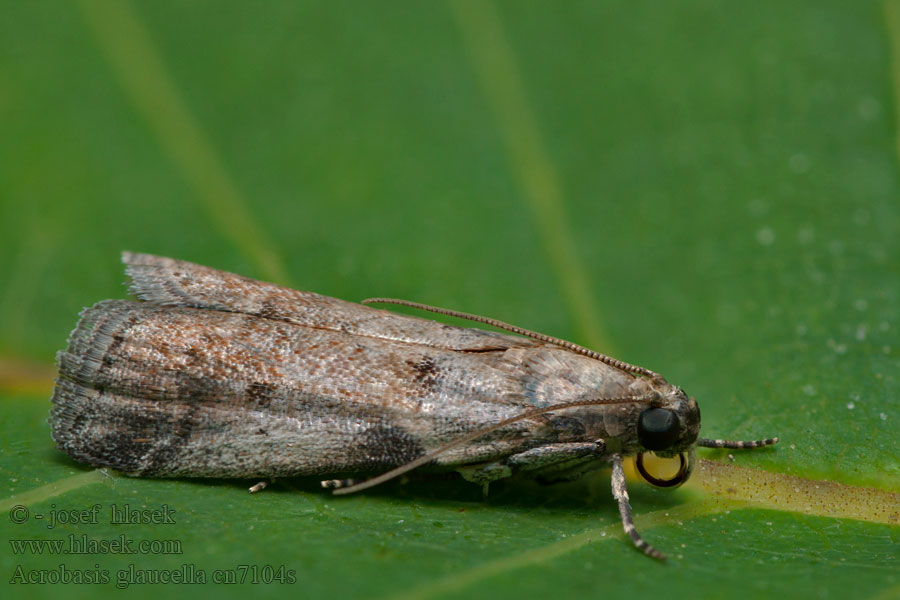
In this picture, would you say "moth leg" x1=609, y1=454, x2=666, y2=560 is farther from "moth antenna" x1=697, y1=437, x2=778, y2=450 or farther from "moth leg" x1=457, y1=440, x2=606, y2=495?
"moth antenna" x1=697, y1=437, x2=778, y2=450

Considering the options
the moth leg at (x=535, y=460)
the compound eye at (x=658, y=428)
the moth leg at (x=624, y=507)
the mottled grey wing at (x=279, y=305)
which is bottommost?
the moth leg at (x=624, y=507)

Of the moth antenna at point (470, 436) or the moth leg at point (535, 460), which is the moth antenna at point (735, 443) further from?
the moth leg at point (535, 460)

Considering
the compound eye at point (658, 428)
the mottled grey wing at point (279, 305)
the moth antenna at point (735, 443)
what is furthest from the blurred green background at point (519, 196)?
the mottled grey wing at point (279, 305)

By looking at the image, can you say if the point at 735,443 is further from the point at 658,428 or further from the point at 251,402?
the point at 251,402

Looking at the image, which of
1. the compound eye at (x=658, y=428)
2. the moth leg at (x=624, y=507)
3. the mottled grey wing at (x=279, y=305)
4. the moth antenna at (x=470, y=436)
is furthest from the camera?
the mottled grey wing at (x=279, y=305)

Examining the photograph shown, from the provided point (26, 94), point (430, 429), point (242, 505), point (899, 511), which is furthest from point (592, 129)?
point (26, 94)

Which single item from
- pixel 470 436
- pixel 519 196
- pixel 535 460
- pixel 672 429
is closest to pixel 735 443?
pixel 672 429
